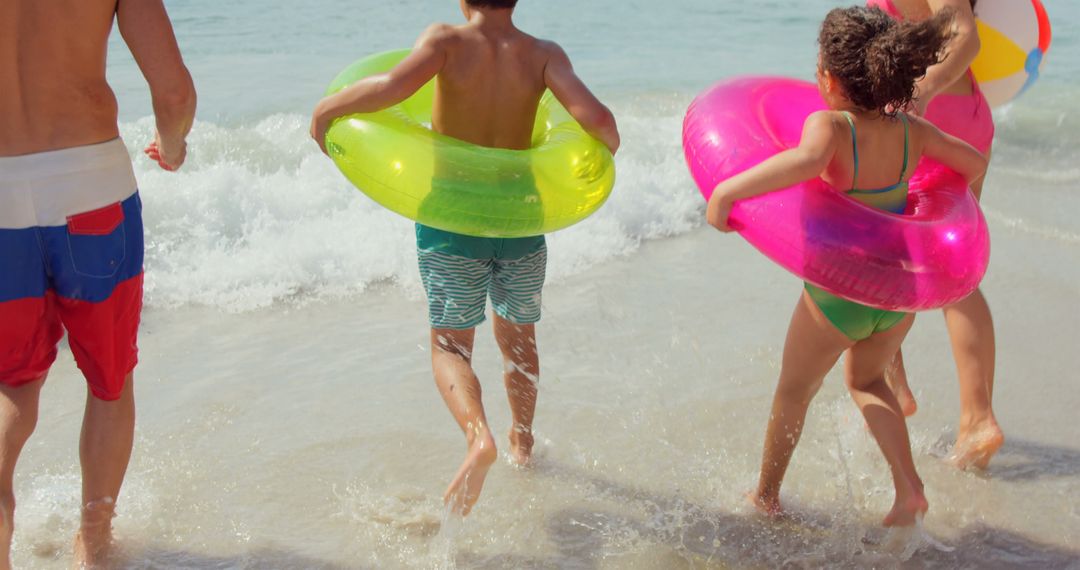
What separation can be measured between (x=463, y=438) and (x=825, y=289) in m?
1.60

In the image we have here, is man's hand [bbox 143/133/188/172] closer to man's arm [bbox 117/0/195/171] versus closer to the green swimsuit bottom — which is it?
man's arm [bbox 117/0/195/171]

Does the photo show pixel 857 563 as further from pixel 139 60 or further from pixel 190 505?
pixel 139 60

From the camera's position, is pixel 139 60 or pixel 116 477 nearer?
Answer: pixel 139 60

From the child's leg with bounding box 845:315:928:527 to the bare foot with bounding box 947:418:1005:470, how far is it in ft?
2.14

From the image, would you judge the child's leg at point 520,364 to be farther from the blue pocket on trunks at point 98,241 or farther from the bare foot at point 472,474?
the blue pocket on trunks at point 98,241

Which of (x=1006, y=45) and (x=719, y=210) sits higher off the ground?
(x=1006, y=45)

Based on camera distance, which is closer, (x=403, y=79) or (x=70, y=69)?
(x=70, y=69)

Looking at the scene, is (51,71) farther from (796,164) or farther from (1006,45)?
(1006,45)

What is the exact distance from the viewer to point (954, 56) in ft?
11.3

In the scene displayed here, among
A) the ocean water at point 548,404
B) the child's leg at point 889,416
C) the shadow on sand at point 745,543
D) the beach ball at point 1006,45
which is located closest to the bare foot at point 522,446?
the ocean water at point 548,404

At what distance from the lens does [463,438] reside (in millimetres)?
3988

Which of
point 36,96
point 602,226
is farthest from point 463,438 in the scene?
point 602,226

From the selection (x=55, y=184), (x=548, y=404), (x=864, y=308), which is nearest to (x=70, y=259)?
(x=55, y=184)

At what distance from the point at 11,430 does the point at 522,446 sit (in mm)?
1653
